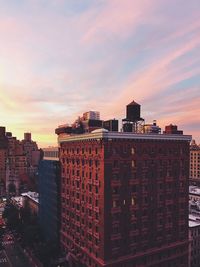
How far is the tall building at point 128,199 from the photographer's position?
7931 centimetres

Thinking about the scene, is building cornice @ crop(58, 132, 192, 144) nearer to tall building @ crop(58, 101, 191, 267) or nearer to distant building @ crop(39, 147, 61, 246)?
tall building @ crop(58, 101, 191, 267)

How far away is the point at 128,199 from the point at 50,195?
1780 inches

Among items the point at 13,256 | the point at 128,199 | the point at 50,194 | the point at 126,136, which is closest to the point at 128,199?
the point at 128,199

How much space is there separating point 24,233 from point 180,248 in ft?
198

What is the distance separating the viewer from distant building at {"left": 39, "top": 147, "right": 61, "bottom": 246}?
111 m

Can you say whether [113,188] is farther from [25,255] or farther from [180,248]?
[25,255]

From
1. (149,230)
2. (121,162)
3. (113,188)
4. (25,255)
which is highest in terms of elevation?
(121,162)

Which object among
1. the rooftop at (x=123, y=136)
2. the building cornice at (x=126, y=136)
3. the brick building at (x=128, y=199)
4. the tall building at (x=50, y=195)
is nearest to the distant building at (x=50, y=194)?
the tall building at (x=50, y=195)

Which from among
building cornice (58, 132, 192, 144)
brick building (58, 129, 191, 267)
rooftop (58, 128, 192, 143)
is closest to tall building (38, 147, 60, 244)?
brick building (58, 129, 191, 267)

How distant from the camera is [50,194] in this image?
11769 centimetres

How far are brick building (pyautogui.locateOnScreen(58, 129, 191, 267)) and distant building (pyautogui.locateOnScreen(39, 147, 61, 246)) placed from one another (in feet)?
40.9

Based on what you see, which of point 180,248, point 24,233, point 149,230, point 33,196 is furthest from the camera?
point 33,196

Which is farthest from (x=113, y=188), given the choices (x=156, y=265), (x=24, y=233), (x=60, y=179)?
(x=24, y=233)

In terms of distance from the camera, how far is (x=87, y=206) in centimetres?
8738
